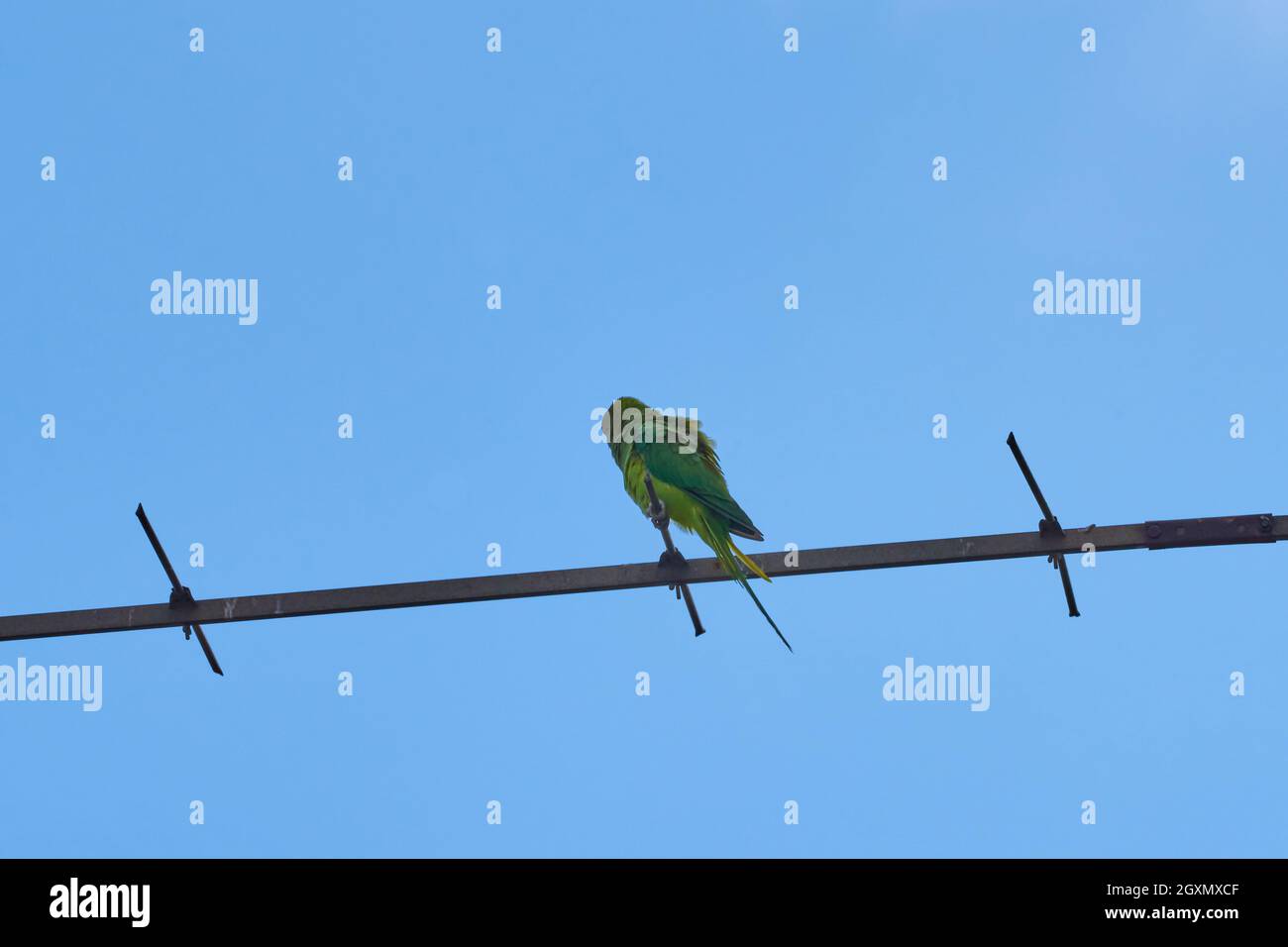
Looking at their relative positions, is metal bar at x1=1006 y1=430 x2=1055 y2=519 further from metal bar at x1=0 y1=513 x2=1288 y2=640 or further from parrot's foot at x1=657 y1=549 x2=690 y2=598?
parrot's foot at x1=657 y1=549 x2=690 y2=598

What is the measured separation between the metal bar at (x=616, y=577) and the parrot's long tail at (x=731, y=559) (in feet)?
0.52

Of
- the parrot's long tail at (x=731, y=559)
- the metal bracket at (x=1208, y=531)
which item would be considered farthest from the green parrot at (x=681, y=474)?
the metal bracket at (x=1208, y=531)

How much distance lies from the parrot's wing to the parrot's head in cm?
15

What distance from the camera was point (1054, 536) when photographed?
7285 mm

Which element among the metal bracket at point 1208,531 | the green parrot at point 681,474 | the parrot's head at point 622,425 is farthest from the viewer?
the parrot's head at point 622,425

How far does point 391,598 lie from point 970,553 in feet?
10.5

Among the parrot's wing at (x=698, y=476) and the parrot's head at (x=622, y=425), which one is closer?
the parrot's wing at (x=698, y=476)

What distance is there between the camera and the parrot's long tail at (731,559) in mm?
7945

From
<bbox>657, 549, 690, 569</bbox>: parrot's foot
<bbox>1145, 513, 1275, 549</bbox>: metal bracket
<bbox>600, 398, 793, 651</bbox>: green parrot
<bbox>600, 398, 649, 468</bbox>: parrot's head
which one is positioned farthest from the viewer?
<bbox>600, 398, 649, 468</bbox>: parrot's head

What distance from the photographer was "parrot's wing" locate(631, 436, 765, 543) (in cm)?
905

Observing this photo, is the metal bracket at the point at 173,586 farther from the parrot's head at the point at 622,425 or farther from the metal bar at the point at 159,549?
the parrot's head at the point at 622,425

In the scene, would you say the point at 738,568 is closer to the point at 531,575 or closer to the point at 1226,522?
the point at 531,575

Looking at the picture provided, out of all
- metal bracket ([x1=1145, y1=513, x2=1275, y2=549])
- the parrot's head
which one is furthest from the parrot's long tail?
metal bracket ([x1=1145, y1=513, x2=1275, y2=549])
